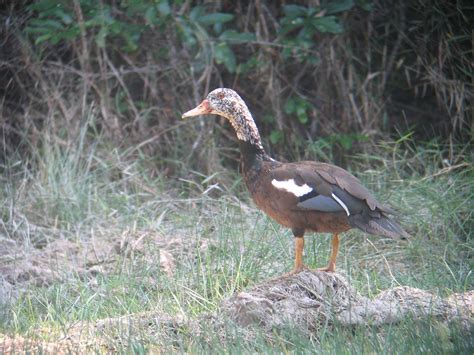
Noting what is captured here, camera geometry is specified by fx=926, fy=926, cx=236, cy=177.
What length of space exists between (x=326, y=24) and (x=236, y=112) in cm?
248

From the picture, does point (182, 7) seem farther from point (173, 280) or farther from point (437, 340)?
point (437, 340)

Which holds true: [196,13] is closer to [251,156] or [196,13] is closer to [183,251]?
[183,251]

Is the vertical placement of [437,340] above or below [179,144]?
below

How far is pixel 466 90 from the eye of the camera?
27.5 feet

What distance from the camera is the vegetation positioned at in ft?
20.3

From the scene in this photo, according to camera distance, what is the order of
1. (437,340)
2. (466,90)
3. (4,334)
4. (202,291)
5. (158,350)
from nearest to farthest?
(437,340), (158,350), (4,334), (202,291), (466,90)

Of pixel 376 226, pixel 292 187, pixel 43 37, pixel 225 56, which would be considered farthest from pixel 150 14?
pixel 376 226

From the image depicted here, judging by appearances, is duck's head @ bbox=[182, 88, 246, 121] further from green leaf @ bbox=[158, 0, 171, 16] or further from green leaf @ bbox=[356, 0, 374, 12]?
green leaf @ bbox=[356, 0, 374, 12]

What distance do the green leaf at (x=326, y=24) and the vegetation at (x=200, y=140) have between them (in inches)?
0.8

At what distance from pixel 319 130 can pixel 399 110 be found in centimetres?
91

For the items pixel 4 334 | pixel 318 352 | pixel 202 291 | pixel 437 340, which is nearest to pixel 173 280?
pixel 202 291

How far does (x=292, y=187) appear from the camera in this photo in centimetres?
538

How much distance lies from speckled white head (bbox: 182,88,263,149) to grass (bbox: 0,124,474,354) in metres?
0.77

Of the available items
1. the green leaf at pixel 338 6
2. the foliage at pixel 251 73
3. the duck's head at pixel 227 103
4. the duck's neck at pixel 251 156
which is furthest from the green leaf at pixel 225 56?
the duck's neck at pixel 251 156
